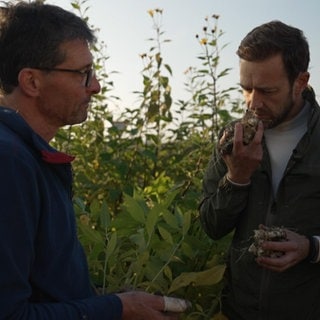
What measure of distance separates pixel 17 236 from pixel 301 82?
150 centimetres

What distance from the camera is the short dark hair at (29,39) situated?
1.65 metres

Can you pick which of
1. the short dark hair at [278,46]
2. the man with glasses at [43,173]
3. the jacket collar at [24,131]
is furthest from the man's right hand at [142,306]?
the short dark hair at [278,46]

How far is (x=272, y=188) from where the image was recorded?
2348 mm

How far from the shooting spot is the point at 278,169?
239 centimetres

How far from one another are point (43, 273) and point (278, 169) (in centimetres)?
118

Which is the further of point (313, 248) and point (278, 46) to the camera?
point (278, 46)

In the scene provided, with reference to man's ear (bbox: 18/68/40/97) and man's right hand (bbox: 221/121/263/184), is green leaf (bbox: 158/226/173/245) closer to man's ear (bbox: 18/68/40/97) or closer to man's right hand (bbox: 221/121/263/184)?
man's right hand (bbox: 221/121/263/184)

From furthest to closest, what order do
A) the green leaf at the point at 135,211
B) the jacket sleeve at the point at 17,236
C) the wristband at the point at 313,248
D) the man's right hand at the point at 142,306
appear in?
the green leaf at the point at 135,211 < the wristband at the point at 313,248 < the man's right hand at the point at 142,306 < the jacket sleeve at the point at 17,236

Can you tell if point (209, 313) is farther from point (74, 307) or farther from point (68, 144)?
point (68, 144)

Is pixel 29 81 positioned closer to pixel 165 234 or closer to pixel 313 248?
pixel 165 234

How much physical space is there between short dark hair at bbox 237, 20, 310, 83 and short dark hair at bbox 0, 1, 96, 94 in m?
0.95

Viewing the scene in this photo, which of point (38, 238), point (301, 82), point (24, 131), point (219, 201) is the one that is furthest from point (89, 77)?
point (301, 82)

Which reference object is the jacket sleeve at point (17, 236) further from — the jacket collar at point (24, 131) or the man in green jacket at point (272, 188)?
the man in green jacket at point (272, 188)

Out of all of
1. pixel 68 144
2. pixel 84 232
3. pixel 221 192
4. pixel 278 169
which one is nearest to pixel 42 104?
pixel 84 232
